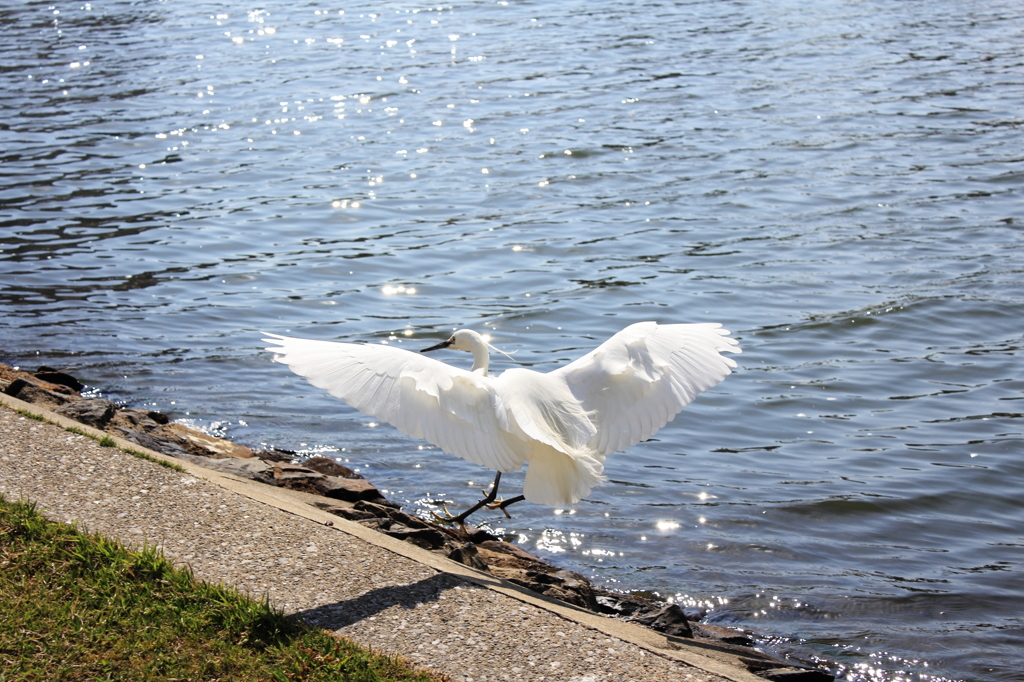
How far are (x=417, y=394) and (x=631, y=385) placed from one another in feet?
4.15

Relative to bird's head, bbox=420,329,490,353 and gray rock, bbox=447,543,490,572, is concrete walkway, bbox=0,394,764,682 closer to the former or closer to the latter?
gray rock, bbox=447,543,490,572

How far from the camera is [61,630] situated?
13.1 ft

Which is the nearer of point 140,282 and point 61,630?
point 61,630

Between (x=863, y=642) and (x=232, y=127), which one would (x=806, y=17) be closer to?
(x=232, y=127)

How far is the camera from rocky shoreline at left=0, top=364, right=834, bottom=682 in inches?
219

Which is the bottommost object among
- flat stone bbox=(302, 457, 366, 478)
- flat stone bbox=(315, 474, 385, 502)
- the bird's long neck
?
flat stone bbox=(302, 457, 366, 478)

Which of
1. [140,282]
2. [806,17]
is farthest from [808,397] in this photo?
[806,17]

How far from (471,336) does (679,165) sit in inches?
371

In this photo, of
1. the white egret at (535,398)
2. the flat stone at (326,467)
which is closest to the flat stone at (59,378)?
the flat stone at (326,467)

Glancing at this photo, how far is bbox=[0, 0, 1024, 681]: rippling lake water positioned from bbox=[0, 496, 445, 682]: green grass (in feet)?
9.91

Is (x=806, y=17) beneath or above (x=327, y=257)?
above

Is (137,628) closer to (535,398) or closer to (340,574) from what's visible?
(340,574)

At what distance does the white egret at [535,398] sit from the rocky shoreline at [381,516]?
25.8 inches

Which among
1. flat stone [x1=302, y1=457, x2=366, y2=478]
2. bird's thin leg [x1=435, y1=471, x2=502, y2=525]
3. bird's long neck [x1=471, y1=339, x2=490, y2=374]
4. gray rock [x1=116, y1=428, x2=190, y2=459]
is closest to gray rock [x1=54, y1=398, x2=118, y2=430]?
gray rock [x1=116, y1=428, x2=190, y2=459]
